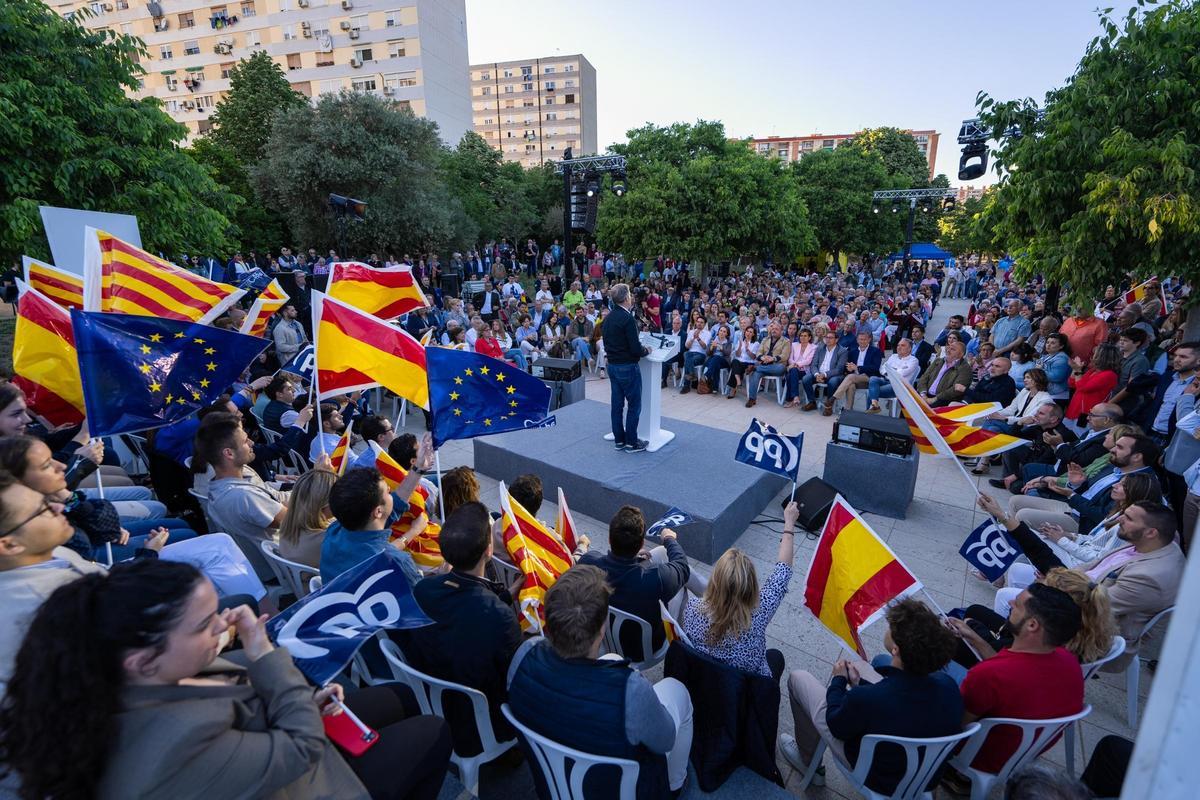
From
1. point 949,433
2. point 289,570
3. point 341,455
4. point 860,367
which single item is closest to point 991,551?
point 949,433

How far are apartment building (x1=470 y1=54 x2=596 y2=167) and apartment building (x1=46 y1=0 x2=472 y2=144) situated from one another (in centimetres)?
4114

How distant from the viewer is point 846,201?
104 ft

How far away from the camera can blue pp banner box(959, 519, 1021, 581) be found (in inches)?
167

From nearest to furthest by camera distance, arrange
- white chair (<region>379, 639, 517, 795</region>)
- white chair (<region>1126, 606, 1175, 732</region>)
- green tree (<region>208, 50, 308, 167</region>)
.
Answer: white chair (<region>379, 639, 517, 795</region>), white chair (<region>1126, 606, 1175, 732</region>), green tree (<region>208, 50, 308, 167</region>)

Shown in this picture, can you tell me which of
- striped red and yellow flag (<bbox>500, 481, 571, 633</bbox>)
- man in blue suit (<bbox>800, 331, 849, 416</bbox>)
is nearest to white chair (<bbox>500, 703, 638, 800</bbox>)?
striped red and yellow flag (<bbox>500, 481, 571, 633</bbox>)

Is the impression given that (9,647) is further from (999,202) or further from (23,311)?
(999,202)

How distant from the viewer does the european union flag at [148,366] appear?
374 cm

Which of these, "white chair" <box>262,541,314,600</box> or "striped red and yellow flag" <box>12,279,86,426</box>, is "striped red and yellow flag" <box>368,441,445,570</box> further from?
"striped red and yellow flag" <box>12,279,86,426</box>

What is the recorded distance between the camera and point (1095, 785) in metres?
2.47

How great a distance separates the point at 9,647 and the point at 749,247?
78.1 feet

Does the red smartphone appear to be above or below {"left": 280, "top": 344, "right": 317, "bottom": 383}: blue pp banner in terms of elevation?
below

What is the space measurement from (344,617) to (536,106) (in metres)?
94.6

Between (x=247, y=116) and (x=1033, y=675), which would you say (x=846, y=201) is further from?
(x=1033, y=675)

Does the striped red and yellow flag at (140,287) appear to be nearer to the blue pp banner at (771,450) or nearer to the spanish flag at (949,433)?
the blue pp banner at (771,450)
